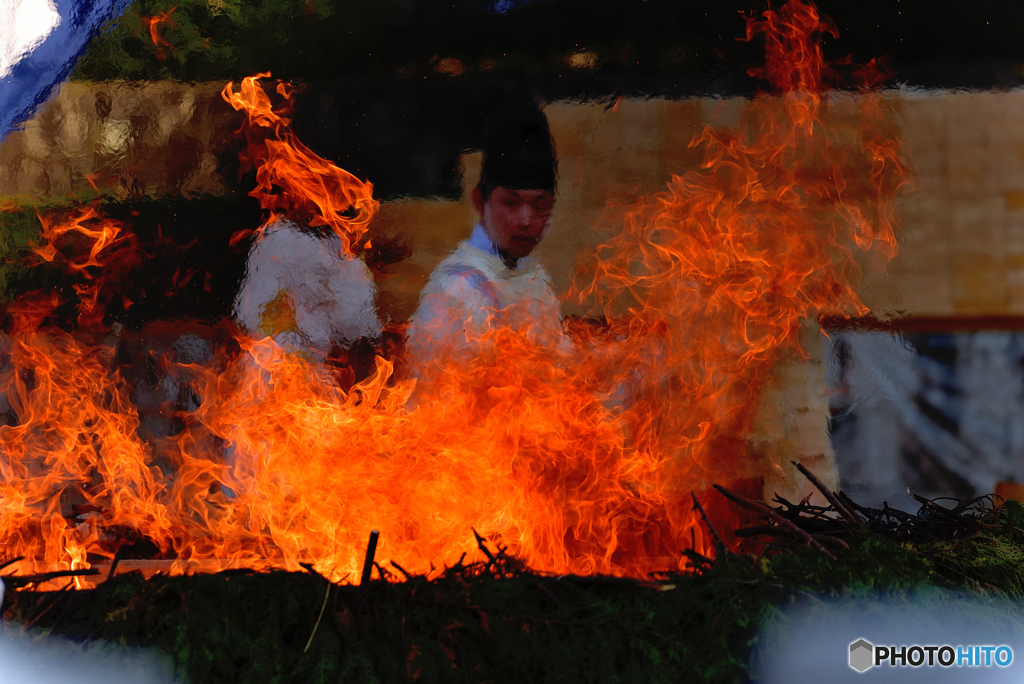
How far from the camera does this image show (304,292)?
3.57 m

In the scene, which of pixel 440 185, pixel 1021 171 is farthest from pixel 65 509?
pixel 1021 171

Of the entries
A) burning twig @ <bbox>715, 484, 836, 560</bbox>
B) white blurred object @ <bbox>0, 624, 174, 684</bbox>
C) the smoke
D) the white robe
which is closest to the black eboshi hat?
the white robe

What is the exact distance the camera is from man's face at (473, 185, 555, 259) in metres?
3.49

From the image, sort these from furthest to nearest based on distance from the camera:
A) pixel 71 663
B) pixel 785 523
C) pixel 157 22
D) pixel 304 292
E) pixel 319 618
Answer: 1. pixel 304 292
2. pixel 157 22
3. pixel 785 523
4. pixel 319 618
5. pixel 71 663

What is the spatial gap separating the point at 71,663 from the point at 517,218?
267 centimetres

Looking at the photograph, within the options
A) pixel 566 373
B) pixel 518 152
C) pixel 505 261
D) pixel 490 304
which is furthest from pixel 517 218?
pixel 566 373

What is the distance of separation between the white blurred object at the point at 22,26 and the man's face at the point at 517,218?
248 centimetres

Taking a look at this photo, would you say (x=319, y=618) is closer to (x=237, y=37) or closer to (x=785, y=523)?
(x=785, y=523)

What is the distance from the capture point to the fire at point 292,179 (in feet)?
11.5

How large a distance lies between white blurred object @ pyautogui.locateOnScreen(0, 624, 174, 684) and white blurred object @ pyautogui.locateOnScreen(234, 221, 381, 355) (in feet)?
6.92

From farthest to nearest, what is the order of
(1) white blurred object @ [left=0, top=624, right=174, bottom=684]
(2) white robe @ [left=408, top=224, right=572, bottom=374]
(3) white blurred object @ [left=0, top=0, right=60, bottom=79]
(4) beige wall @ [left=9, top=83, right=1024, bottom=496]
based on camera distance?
(2) white robe @ [left=408, top=224, right=572, bottom=374] < (4) beige wall @ [left=9, top=83, right=1024, bottom=496] < (3) white blurred object @ [left=0, top=0, right=60, bottom=79] < (1) white blurred object @ [left=0, top=624, right=174, bottom=684]

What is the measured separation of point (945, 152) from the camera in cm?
341

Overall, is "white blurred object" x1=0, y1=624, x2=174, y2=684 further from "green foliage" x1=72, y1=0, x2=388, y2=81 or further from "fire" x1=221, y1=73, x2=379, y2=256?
"green foliage" x1=72, y1=0, x2=388, y2=81

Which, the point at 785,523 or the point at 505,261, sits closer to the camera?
the point at 785,523
